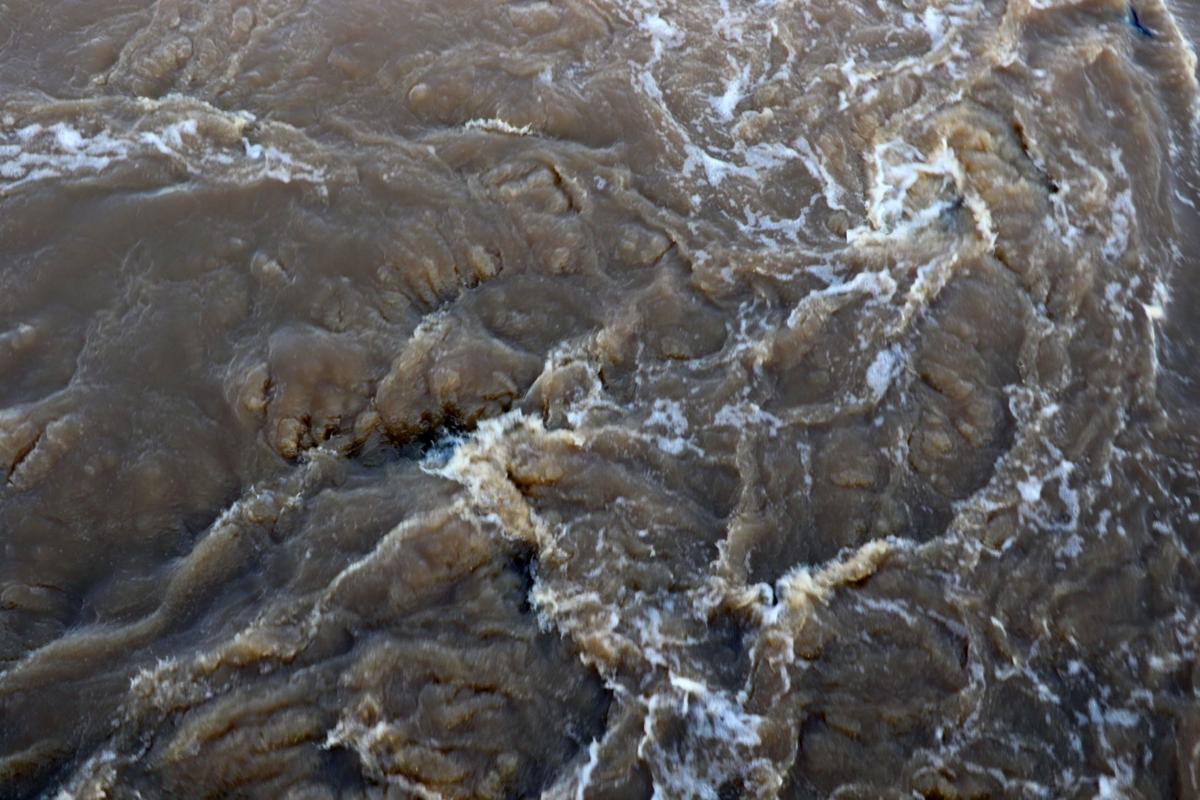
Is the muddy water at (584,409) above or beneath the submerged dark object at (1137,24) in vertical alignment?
beneath

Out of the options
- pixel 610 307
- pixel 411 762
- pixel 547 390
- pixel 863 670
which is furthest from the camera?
pixel 610 307

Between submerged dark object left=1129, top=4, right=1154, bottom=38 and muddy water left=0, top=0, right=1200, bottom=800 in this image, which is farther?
submerged dark object left=1129, top=4, right=1154, bottom=38

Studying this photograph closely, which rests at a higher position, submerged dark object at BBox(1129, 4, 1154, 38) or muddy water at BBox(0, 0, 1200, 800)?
submerged dark object at BBox(1129, 4, 1154, 38)

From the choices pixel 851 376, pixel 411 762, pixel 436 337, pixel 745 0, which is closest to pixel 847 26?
pixel 745 0

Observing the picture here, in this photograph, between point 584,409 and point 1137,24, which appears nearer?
point 584,409

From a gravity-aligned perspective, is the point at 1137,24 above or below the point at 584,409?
above

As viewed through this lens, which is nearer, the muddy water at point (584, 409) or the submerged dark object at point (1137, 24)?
the muddy water at point (584, 409)

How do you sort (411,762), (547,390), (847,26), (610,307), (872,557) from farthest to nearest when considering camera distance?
(847,26)
(610,307)
(547,390)
(872,557)
(411,762)

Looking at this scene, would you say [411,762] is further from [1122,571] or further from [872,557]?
[1122,571]
